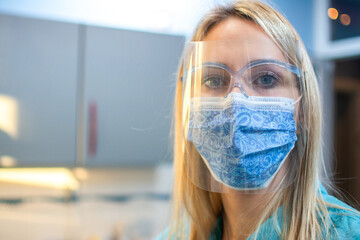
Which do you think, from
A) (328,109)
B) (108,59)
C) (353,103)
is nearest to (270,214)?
(108,59)

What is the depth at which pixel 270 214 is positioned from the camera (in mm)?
917

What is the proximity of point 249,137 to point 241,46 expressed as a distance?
0.20m

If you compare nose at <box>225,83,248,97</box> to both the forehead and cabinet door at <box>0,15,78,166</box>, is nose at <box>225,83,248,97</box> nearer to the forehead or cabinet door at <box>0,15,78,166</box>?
the forehead

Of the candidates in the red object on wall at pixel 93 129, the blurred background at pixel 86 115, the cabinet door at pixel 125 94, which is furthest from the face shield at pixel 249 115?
the red object on wall at pixel 93 129

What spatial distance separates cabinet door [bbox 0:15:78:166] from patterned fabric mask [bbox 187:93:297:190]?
1.64 meters

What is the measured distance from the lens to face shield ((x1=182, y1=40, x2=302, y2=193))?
89 cm

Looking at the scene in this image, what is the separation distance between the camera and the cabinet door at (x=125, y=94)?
8.02ft

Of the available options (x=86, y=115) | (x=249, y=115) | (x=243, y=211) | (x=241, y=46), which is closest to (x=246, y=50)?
(x=241, y=46)

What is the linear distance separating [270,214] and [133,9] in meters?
2.24

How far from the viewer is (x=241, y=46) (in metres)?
0.89

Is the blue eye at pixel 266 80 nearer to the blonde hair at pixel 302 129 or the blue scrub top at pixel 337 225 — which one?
the blonde hair at pixel 302 129

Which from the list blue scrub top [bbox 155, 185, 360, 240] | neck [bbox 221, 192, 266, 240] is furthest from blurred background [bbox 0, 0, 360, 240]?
blue scrub top [bbox 155, 185, 360, 240]

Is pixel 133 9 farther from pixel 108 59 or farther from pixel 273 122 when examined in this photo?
pixel 273 122

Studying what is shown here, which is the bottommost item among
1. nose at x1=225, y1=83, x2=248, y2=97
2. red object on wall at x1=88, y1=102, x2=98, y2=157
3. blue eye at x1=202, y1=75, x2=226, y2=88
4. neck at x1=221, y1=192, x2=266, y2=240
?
neck at x1=221, y1=192, x2=266, y2=240
